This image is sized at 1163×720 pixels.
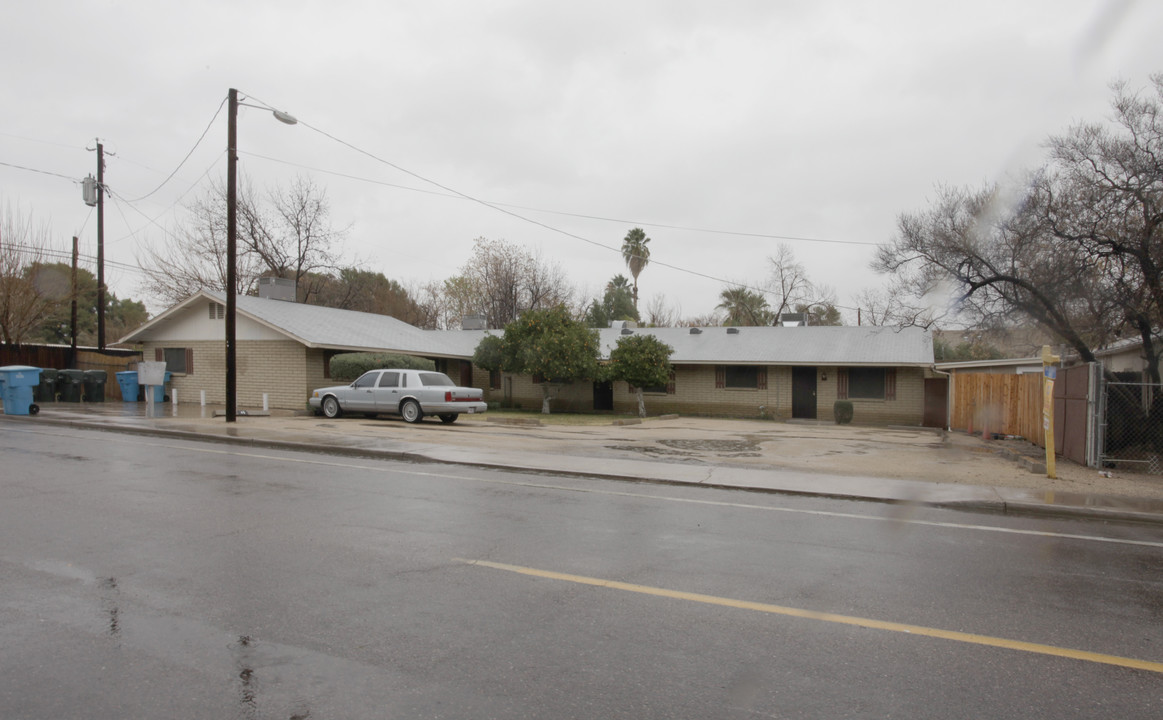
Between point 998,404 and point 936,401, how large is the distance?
5685 millimetres

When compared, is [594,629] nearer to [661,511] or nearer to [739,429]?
[661,511]

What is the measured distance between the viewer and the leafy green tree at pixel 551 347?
2691 cm

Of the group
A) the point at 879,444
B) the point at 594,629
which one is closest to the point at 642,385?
the point at 879,444

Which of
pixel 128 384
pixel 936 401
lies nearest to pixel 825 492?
pixel 936 401

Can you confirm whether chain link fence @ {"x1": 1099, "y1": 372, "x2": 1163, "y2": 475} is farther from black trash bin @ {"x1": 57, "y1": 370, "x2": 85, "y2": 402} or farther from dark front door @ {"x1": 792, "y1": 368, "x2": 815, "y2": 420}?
black trash bin @ {"x1": 57, "y1": 370, "x2": 85, "y2": 402}

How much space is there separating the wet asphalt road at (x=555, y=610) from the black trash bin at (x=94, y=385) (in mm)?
20225

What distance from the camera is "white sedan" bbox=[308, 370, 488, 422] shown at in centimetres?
2048

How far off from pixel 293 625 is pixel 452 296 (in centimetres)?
4928

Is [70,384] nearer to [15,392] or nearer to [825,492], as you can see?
[15,392]

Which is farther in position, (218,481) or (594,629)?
(218,481)

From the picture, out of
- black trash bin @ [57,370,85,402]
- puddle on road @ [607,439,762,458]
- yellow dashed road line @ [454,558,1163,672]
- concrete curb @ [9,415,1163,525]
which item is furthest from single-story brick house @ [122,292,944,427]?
yellow dashed road line @ [454,558,1163,672]

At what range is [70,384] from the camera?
2556cm

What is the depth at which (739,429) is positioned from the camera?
2266 centimetres

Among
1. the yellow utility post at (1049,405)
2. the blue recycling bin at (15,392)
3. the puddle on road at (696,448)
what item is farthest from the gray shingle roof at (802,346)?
the blue recycling bin at (15,392)
